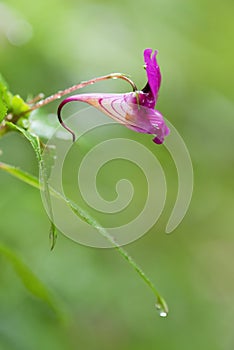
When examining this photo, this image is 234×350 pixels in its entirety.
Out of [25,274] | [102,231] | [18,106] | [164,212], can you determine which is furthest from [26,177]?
[164,212]

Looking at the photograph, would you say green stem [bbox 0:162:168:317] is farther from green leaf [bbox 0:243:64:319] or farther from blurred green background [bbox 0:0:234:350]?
blurred green background [bbox 0:0:234:350]

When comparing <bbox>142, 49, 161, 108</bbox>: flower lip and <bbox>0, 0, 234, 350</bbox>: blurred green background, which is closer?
<bbox>142, 49, 161, 108</bbox>: flower lip

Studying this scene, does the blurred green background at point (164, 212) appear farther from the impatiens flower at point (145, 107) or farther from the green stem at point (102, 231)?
the impatiens flower at point (145, 107)

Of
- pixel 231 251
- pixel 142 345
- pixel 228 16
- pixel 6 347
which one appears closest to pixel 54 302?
pixel 6 347

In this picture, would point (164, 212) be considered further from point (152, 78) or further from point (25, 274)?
point (152, 78)

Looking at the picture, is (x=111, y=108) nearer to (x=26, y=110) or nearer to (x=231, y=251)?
(x=26, y=110)

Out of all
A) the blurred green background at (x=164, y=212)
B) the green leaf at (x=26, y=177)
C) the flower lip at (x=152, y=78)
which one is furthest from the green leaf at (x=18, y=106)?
the blurred green background at (x=164, y=212)

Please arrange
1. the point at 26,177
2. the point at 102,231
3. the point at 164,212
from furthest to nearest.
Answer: the point at 164,212
the point at 26,177
the point at 102,231

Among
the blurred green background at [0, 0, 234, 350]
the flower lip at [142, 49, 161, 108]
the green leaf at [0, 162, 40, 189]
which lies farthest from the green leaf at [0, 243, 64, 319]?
the flower lip at [142, 49, 161, 108]
